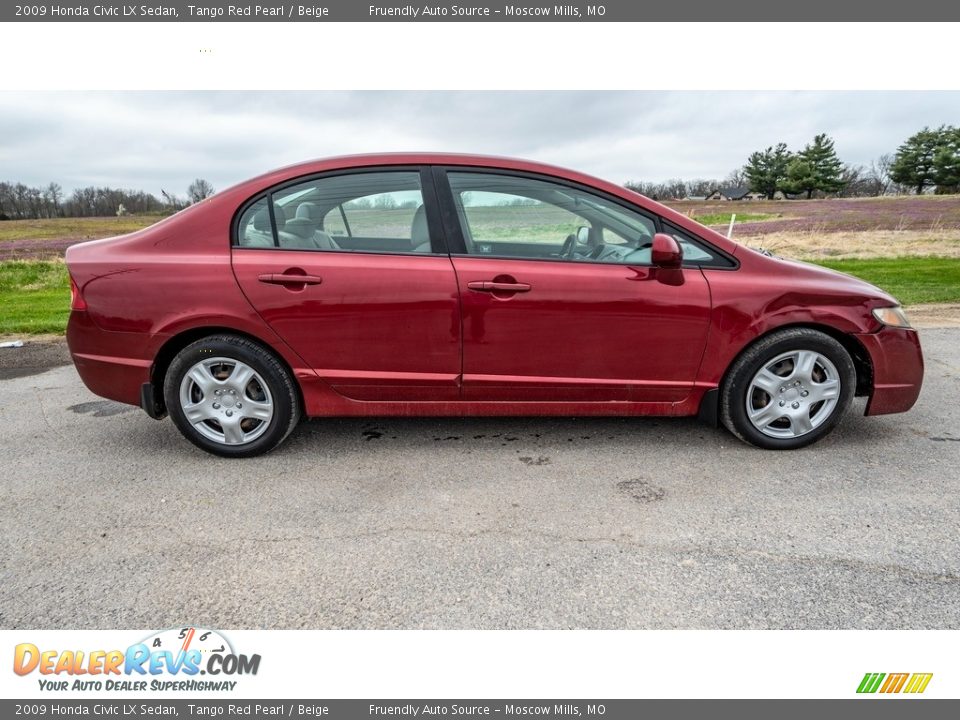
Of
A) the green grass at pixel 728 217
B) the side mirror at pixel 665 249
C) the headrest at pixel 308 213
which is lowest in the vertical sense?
the side mirror at pixel 665 249

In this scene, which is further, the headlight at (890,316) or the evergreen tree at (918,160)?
the evergreen tree at (918,160)

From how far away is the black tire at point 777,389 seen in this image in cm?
315

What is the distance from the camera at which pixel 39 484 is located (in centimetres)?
300

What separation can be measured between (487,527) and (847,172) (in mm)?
77346

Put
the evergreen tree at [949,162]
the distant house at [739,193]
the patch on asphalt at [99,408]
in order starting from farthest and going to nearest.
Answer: the distant house at [739,193] → the evergreen tree at [949,162] → the patch on asphalt at [99,408]

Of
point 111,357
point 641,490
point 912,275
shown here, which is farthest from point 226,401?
point 912,275

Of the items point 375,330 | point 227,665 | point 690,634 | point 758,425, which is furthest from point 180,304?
point 758,425

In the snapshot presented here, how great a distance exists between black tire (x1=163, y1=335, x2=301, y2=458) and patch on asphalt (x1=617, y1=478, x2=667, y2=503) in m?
1.79

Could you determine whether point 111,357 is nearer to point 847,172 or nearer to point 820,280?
point 820,280

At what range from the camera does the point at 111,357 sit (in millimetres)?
3162

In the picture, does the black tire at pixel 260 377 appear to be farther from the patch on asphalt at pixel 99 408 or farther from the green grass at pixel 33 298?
the green grass at pixel 33 298

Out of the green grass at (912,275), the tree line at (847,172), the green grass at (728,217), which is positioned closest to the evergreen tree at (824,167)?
the tree line at (847,172)

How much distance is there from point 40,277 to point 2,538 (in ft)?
47.7

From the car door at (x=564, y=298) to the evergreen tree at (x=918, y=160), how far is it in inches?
2731
